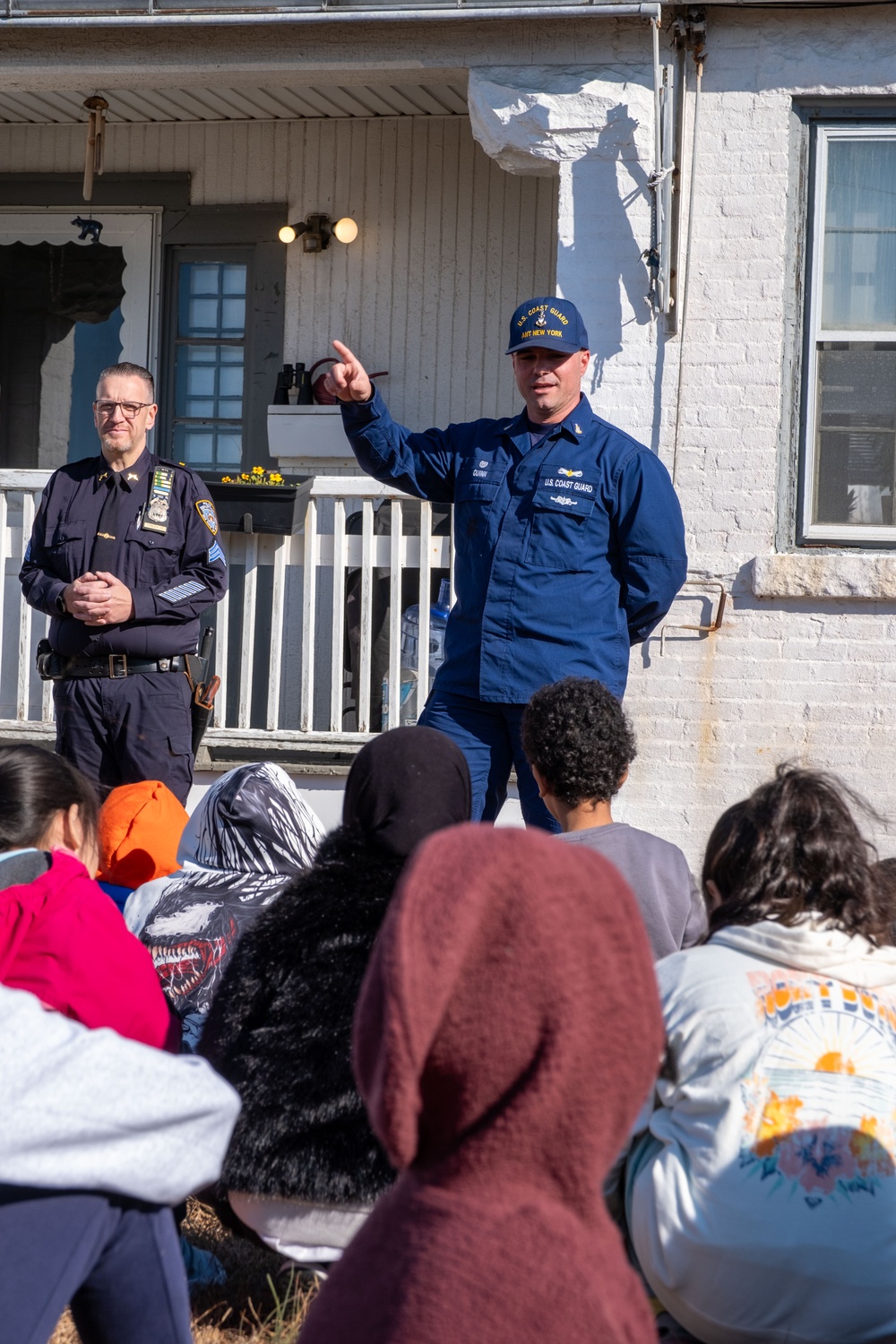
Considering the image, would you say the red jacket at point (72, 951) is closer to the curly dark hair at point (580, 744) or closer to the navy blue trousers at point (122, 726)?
the curly dark hair at point (580, 744)

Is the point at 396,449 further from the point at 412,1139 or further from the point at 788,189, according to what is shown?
the point at 412,1139

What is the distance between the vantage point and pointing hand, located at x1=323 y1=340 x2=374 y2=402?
3.89 metres

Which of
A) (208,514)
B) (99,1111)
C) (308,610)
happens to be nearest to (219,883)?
(99,1111)

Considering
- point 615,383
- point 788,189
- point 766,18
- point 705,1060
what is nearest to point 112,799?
point 705,1060

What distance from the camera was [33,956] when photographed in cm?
206

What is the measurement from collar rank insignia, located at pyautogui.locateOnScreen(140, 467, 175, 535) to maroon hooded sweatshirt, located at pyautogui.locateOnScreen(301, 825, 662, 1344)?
375 centimetres

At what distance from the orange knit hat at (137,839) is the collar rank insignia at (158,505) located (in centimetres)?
130

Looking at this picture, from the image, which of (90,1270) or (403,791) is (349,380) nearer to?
(403,791)

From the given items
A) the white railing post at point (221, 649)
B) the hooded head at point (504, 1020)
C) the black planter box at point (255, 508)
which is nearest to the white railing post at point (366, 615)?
the black planter box at point (255, 508)

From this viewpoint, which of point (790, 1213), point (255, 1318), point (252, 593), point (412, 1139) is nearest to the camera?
point (412, 1139)

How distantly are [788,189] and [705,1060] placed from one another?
436 centimetres

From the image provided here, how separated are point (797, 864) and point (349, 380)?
2.26 meters

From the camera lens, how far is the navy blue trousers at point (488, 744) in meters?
3.91

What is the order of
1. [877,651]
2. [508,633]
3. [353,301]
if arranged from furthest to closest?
[353,301]
[877,651]
[508,633]
